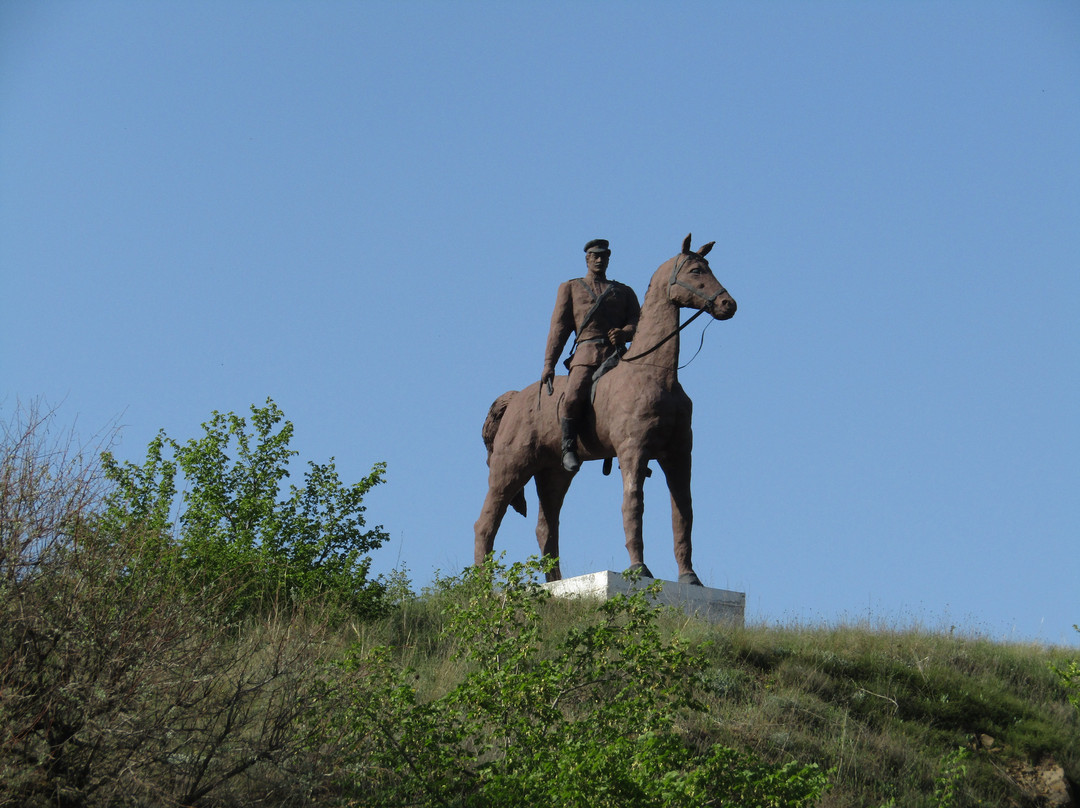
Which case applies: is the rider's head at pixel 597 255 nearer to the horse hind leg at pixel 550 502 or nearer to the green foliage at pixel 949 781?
the horse hind leg at pixel 550 502

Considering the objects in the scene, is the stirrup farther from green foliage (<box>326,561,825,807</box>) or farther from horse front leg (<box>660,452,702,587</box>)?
green foliage (<box>326,561,825,807</box>)

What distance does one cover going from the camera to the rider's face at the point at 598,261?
17188 millimetres

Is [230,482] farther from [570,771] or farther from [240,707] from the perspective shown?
[570,771]

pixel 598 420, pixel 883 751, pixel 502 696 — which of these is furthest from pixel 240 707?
pixel 598 420

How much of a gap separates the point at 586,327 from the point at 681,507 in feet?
9.15

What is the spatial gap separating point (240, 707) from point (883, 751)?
618 cm

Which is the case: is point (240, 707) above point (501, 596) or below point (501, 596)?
below

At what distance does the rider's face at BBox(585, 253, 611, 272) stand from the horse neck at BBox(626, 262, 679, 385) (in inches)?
44.4

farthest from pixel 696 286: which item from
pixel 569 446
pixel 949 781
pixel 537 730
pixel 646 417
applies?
pixel 537 730

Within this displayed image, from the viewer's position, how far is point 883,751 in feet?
39.6

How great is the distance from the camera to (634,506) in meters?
15.2

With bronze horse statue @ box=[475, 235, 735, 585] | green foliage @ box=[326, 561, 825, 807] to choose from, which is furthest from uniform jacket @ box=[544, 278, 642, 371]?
green foliage @ box=[326, 561, 825, 807]

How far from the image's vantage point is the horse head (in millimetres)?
15453

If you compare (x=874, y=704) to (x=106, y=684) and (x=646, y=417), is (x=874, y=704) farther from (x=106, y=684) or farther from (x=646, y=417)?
(x=106, y=684)
